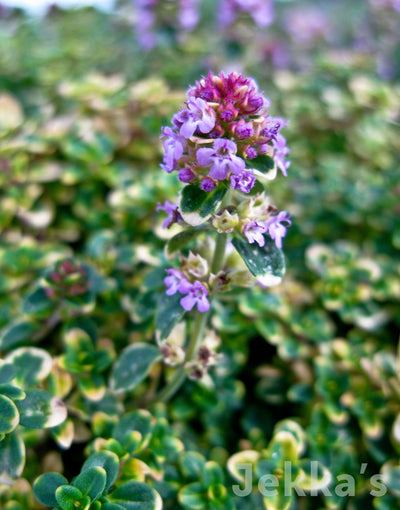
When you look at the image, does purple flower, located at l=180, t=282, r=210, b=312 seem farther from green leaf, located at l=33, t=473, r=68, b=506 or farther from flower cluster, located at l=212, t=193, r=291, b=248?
green leaf, located at l=33, t=473, r=68, b=506

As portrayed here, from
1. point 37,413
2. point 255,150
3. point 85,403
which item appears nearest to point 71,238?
point 85,403

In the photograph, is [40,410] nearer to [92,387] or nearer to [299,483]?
[92,387]

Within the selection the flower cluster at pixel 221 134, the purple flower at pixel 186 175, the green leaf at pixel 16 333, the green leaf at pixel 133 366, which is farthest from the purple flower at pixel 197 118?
the green leaf at pixel 16 333

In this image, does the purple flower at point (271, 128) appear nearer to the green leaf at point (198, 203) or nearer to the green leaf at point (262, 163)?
the green leaf at point (262, 163)

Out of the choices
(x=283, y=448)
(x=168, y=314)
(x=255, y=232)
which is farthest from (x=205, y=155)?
(x=283, y=448)

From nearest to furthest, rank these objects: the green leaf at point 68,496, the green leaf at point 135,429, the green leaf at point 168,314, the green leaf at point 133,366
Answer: the green leaf at point 68,496 < the green leaf at point 168,314 < the green leaf at point 135,429 < the green leaf at point 133,366

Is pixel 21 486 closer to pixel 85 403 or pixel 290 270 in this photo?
pixel 85 403

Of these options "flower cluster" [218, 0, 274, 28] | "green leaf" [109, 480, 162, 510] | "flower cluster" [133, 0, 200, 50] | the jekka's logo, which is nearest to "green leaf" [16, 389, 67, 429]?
"green leaf" [109, 480, 162, 510]
